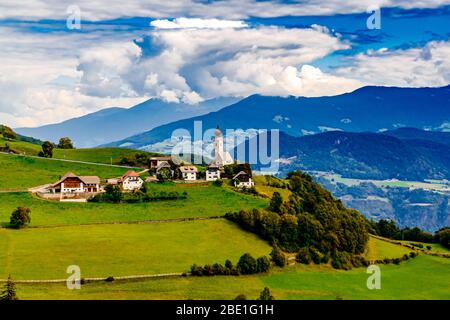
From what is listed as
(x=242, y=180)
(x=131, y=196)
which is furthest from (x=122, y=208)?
(x=242, y=180)

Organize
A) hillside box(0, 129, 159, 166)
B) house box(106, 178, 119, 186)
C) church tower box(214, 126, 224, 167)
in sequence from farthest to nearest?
1. hillside box(0, 129, 159, 166)
2. church tower box(214, 126, 224, 167)
3. house box(106, 178, 119, 186)

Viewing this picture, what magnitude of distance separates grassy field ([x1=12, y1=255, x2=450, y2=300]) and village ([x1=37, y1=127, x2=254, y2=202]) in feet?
117

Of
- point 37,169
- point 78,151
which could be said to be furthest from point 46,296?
point 78,151

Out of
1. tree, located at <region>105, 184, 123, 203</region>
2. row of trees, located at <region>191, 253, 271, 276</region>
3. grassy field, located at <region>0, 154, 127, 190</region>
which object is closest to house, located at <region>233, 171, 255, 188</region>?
tree, located at <region>105, 184, 123, 203</region>

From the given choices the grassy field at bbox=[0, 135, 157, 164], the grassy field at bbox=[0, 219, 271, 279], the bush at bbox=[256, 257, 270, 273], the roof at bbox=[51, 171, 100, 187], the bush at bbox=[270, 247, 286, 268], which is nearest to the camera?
the grassy field at bbox=[0, 219, 271, 279]

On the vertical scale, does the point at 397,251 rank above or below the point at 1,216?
below

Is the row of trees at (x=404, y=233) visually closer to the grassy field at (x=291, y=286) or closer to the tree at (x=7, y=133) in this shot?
the grassy field at (x=291, y=286)

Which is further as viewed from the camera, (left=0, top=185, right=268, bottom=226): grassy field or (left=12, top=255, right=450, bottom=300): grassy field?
(left=0, top=185, right=268, bottom=226): grassy field

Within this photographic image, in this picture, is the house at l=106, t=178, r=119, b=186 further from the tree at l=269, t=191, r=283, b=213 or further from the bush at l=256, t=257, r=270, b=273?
the bush at l=256, t=257, r=270, b=273

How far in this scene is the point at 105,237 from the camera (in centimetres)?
8544

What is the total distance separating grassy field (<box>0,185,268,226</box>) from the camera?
94.5 m
